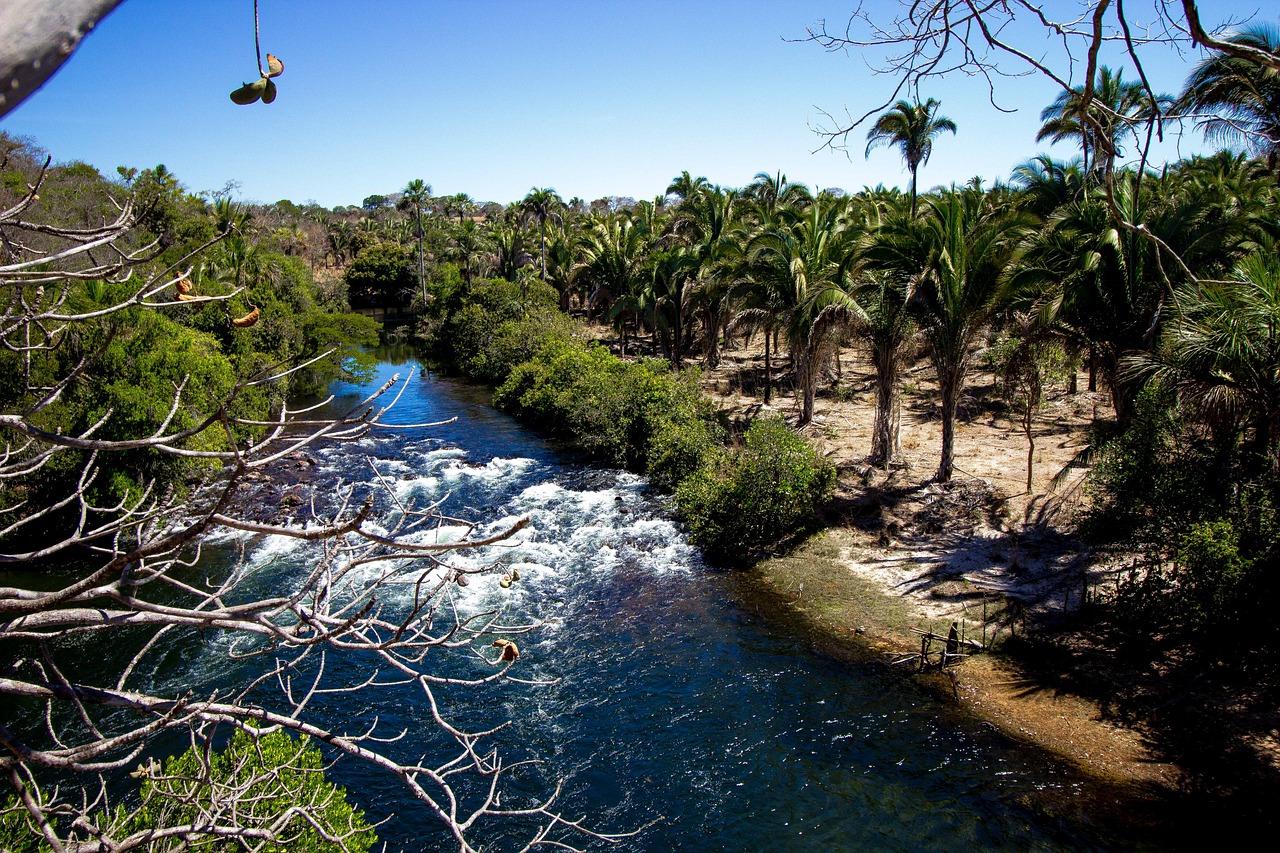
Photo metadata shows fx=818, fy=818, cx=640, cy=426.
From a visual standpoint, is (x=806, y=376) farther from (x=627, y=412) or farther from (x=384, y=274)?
(x=384, y=274)

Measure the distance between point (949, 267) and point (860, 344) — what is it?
300 inches

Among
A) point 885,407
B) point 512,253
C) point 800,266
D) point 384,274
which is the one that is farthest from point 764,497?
point 384,274

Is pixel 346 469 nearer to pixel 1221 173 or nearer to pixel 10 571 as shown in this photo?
pixel 10 571

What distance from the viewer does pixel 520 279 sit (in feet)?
155

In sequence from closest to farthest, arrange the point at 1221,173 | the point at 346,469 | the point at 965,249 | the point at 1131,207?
the point at 1131,207
the point at 965,249
the point at 346,469
the point at 1221,173

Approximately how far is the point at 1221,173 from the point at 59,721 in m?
38.0

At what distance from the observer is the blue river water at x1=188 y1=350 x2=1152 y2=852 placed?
9094 millimetres

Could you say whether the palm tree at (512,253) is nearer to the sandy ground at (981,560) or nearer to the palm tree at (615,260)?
the palm tree at (615,260)

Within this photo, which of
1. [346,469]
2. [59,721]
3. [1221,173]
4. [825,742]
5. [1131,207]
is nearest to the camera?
[825,742]

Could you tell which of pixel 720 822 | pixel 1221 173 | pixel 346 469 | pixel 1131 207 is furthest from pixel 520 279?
pixel 720 822

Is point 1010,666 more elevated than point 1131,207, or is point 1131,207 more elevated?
point 1131,207

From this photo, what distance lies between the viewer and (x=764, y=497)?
16.7 m

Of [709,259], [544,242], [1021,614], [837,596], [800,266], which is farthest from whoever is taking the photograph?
[544,242]

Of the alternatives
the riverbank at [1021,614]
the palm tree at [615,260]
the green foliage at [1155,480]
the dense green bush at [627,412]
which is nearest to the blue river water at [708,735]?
the riverbank at [1021,614]
